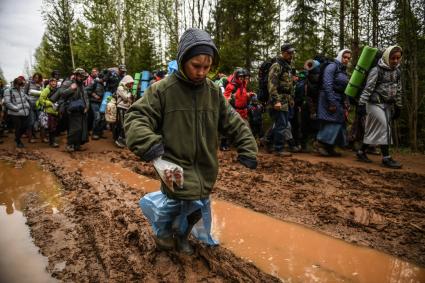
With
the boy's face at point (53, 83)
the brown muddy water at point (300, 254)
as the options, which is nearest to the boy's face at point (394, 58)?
the brown muddy water at point (300, 254)

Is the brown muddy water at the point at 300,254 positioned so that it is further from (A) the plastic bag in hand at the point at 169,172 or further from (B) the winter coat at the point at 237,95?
(B) the winter coat at the point at 237,95

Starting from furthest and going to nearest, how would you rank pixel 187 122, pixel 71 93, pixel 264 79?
pixel 71 93 < pixel 264 79 < pixel 187 122

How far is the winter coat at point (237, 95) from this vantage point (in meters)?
7.90

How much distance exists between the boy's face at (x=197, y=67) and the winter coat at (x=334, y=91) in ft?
16.9

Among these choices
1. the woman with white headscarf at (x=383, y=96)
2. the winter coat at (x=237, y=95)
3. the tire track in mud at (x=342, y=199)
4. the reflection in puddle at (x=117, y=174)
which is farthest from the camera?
the winter coat at (x=237, y=95)

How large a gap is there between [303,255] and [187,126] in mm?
1691

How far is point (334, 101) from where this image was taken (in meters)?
6.91

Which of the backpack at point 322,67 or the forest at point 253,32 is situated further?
the forest at point 253,32

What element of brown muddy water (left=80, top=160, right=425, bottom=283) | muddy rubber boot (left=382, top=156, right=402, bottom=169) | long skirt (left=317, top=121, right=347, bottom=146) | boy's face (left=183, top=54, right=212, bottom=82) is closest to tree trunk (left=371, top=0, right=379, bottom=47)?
long skirt (left=317, top=121, right=347, bottom=146)

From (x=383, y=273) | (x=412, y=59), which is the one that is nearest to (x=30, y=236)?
(x=383, y=273)

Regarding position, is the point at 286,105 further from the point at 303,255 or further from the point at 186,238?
the point at 186,238

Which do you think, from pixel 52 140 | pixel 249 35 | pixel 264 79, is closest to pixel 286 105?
pixel 264 79

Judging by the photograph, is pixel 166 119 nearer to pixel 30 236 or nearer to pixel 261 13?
pixel 30 236

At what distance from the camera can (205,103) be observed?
260cm
